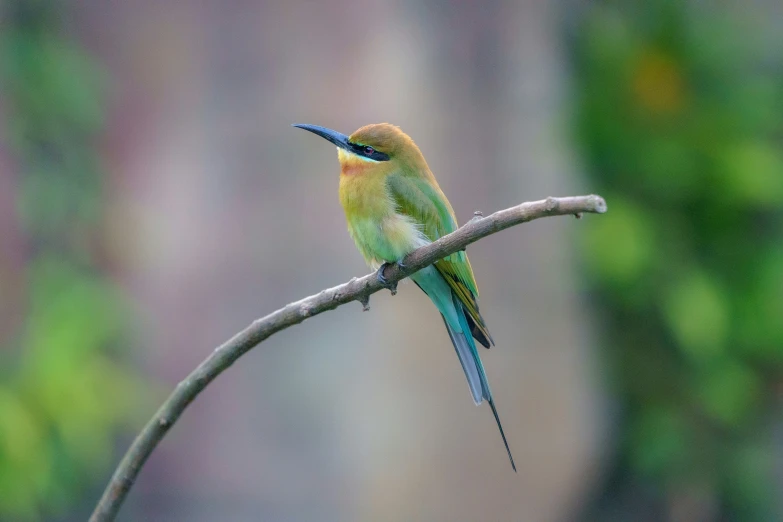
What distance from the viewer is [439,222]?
155cm

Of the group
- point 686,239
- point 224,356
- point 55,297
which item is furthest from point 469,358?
point 686,239

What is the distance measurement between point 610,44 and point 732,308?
42.1 inches

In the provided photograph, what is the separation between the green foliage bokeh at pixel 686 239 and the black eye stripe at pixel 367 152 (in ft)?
5.67

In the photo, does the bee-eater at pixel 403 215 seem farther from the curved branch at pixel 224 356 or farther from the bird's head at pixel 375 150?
the curved branch at pixel 224 356

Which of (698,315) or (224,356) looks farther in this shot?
(698,315)

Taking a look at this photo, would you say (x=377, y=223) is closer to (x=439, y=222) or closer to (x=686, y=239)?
(x=439, y=222)

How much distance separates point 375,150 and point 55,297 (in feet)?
5.45

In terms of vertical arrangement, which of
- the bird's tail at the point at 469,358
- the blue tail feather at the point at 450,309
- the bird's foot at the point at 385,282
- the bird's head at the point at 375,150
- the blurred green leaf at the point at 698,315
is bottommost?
the blurred green leaf at the point at 698,315

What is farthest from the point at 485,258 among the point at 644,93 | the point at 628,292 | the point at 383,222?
the point at 383,222

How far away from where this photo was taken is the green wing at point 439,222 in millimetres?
1470

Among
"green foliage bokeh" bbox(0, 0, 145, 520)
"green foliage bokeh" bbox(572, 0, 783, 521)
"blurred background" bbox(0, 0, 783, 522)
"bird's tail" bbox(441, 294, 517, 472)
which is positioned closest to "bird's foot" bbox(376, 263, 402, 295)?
"bird's tail" bbox(441, 294, 517, 472)

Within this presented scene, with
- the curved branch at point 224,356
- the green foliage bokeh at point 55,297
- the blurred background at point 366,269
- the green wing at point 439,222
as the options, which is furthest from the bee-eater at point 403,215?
the green foliage bokeh at point 55,297

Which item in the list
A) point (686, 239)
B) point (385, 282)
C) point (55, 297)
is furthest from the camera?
point (686, 239)

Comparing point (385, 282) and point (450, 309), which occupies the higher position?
point (385, 282)
